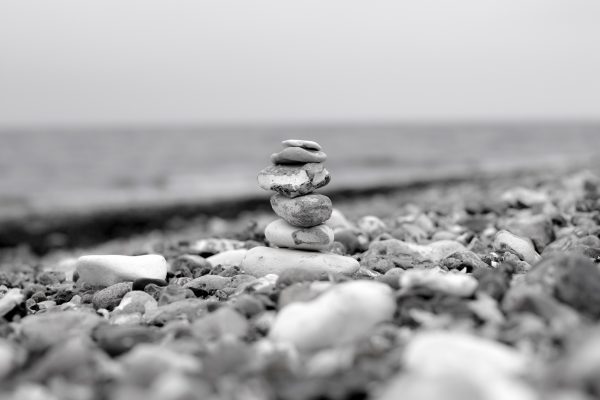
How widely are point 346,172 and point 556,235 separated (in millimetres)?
21932

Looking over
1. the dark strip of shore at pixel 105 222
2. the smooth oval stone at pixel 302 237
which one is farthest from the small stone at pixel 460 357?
the dark strip of shore at pixel 105 222

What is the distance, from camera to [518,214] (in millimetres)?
5289

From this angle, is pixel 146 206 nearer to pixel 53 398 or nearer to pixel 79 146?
pixel 53 398

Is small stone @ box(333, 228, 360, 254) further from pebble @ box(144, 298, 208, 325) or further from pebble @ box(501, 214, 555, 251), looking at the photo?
pebble @ box(144, 298, 208, 325)

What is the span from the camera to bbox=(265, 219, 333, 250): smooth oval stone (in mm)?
3881

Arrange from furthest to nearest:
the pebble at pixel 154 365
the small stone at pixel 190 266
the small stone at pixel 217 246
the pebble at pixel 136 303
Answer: the small stone at pixel 217 246 < the small stone at pixel 190 266 < the pebble at pixel 136 303 < the pebble at pixel 154 365

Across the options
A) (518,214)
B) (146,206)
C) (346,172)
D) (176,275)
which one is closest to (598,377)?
(176,275)

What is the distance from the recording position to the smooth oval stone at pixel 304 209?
3.83m

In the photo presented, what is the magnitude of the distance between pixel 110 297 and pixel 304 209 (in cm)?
128

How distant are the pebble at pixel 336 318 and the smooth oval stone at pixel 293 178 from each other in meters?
1.55

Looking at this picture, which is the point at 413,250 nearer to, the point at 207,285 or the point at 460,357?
the point at 207,285

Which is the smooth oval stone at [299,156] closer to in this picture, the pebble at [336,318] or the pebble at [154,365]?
the pebble at [336,318]

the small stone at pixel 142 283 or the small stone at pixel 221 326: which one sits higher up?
the small stone at pixel 221 326

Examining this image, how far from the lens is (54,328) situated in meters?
2.58
